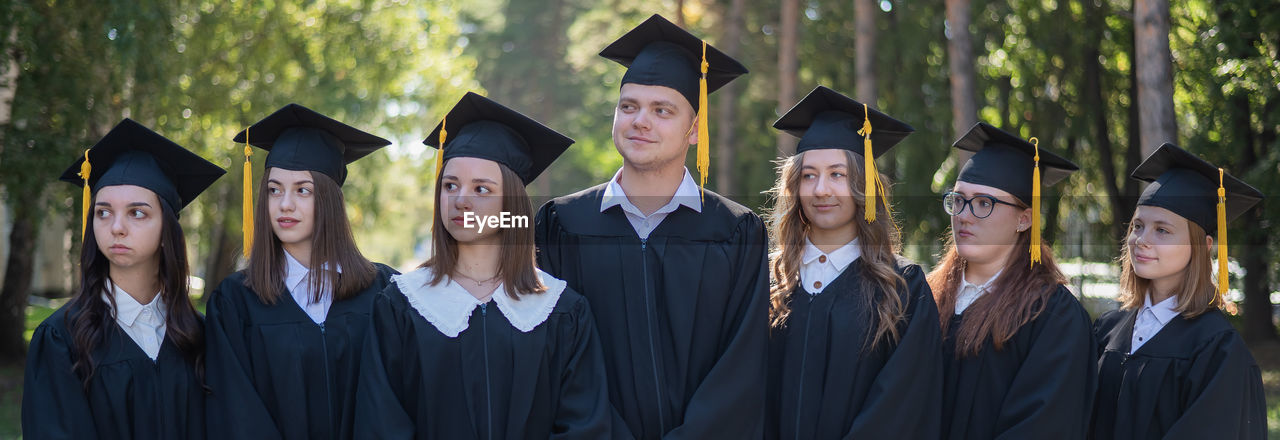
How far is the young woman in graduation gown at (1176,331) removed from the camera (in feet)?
12.5

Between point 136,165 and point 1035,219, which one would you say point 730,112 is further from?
point 136,165

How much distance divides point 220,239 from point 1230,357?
1869 cm

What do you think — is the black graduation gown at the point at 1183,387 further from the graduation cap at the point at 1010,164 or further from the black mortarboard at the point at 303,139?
the black mortarboard at the point at 303,139

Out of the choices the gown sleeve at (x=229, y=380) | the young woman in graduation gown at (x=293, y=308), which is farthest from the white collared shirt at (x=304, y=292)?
the gown sleeve at (x=229, y=380)

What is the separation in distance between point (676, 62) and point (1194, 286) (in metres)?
2.19

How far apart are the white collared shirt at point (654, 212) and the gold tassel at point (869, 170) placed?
0.62m

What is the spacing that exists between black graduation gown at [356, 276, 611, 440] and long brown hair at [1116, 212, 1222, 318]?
2317 millimetres

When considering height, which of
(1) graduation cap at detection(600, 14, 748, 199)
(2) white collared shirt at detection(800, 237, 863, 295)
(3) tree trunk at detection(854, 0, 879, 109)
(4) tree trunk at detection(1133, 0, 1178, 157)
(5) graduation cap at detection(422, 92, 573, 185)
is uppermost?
(3) tree trunk at detection(854, 0, 879, 109)

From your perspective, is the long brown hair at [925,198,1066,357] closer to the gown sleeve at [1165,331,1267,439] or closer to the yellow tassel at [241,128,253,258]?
the gown sleeve at [1165,331,1267,439]

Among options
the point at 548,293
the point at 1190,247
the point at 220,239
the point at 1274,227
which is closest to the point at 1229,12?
the point at 1274,227

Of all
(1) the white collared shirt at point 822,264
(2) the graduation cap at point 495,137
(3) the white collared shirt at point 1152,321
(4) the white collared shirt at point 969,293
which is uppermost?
(2) the graduation cap at point 495,137

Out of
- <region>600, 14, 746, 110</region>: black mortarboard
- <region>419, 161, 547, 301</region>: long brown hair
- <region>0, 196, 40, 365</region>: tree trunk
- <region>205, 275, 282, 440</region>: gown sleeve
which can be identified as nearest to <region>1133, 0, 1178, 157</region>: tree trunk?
<region>600, 14, 746, 110</region>: black mortarboard

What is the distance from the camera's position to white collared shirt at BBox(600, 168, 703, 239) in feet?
12.0

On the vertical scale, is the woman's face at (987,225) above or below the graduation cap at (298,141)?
below
